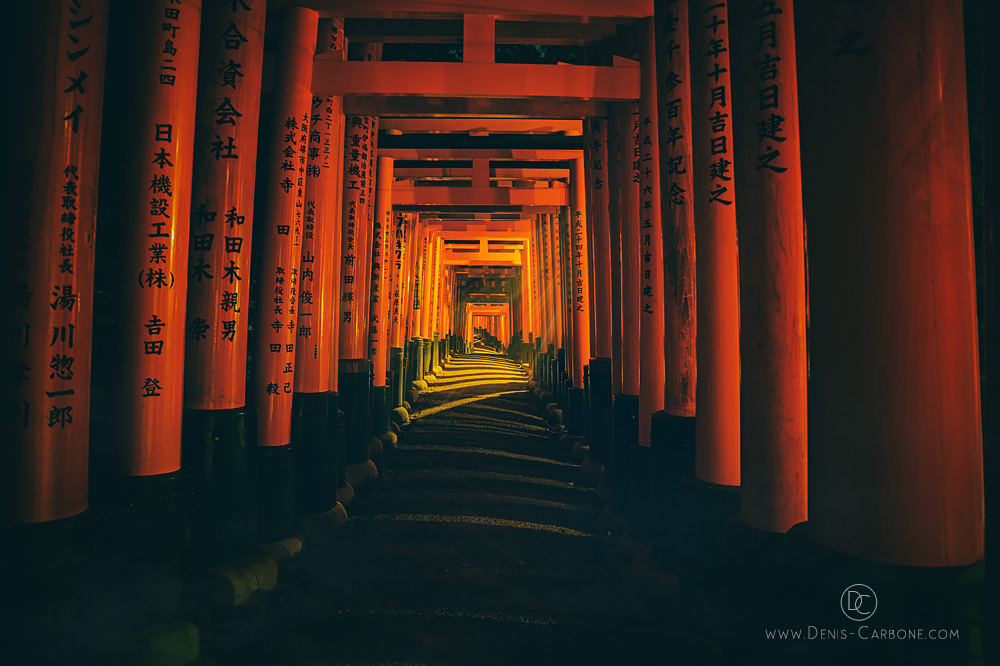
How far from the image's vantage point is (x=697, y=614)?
77.8 inches

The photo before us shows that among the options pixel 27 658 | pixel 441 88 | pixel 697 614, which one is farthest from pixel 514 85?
pixel 27 658

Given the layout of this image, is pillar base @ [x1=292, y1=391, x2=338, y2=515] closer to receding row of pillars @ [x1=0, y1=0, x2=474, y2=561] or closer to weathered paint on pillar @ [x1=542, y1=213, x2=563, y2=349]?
receding row of pillars @ [x1=0, y1=0, x2=474, y2=561]

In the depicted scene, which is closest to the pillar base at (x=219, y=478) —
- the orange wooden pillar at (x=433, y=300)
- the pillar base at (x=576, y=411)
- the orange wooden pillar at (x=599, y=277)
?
→ the orange wooden pillar at (x=599, y=277)

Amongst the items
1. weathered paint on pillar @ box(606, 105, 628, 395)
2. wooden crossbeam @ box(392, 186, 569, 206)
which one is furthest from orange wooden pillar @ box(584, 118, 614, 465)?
wooden crossbeam @ box(392, 186, 569, 206)

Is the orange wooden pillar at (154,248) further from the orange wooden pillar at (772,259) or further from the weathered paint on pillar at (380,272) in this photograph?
the weathered paint on pillar at (380,272)

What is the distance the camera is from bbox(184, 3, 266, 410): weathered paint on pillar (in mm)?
2785

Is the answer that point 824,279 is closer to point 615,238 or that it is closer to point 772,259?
point 772,259

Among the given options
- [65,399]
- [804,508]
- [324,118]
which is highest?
[324,118]

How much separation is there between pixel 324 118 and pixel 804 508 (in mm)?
4043

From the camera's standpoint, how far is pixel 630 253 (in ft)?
13.3

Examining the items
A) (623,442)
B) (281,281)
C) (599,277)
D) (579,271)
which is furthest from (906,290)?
(579,271)

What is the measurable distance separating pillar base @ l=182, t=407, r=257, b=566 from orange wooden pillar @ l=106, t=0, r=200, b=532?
269 millimetres

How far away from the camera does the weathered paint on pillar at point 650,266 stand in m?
3.48

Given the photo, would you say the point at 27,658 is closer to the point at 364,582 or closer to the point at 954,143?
the point at 364,582
